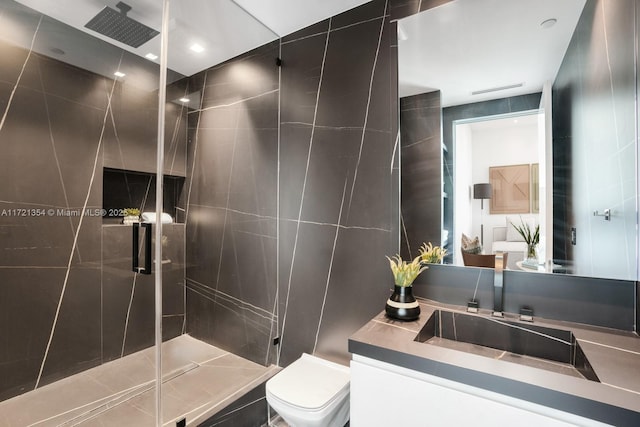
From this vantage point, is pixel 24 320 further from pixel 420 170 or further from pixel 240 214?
pixel 420 170

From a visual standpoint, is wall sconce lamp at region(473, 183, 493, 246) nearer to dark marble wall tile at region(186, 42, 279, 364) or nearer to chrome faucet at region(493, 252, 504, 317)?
chrome faucet at region(493, 252, 504, 317)

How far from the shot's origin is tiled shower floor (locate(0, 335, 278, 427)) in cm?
177

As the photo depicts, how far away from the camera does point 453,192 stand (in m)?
1.70

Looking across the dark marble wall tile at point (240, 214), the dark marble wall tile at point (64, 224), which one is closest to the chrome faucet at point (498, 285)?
the dark marble wall tile at point (240, 214)

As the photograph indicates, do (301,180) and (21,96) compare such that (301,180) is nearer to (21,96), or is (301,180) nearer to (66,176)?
(66,176)

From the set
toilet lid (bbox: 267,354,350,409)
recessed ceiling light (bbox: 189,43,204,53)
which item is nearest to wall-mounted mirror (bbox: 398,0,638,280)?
toilet lid (bbox: 267,354,350,409)

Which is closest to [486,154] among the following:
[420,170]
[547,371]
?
[420,170]

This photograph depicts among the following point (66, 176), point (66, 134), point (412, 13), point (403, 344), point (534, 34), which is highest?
point (412, 13)

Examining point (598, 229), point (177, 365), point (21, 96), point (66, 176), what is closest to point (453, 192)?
point (598, 229)

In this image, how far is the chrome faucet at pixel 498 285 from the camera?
4.94 feet

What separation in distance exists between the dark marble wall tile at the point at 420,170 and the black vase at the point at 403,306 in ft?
0.99

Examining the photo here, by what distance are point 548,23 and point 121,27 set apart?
2.41m

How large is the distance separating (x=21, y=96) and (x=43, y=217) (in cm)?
74

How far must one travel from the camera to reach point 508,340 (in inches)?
55.0
